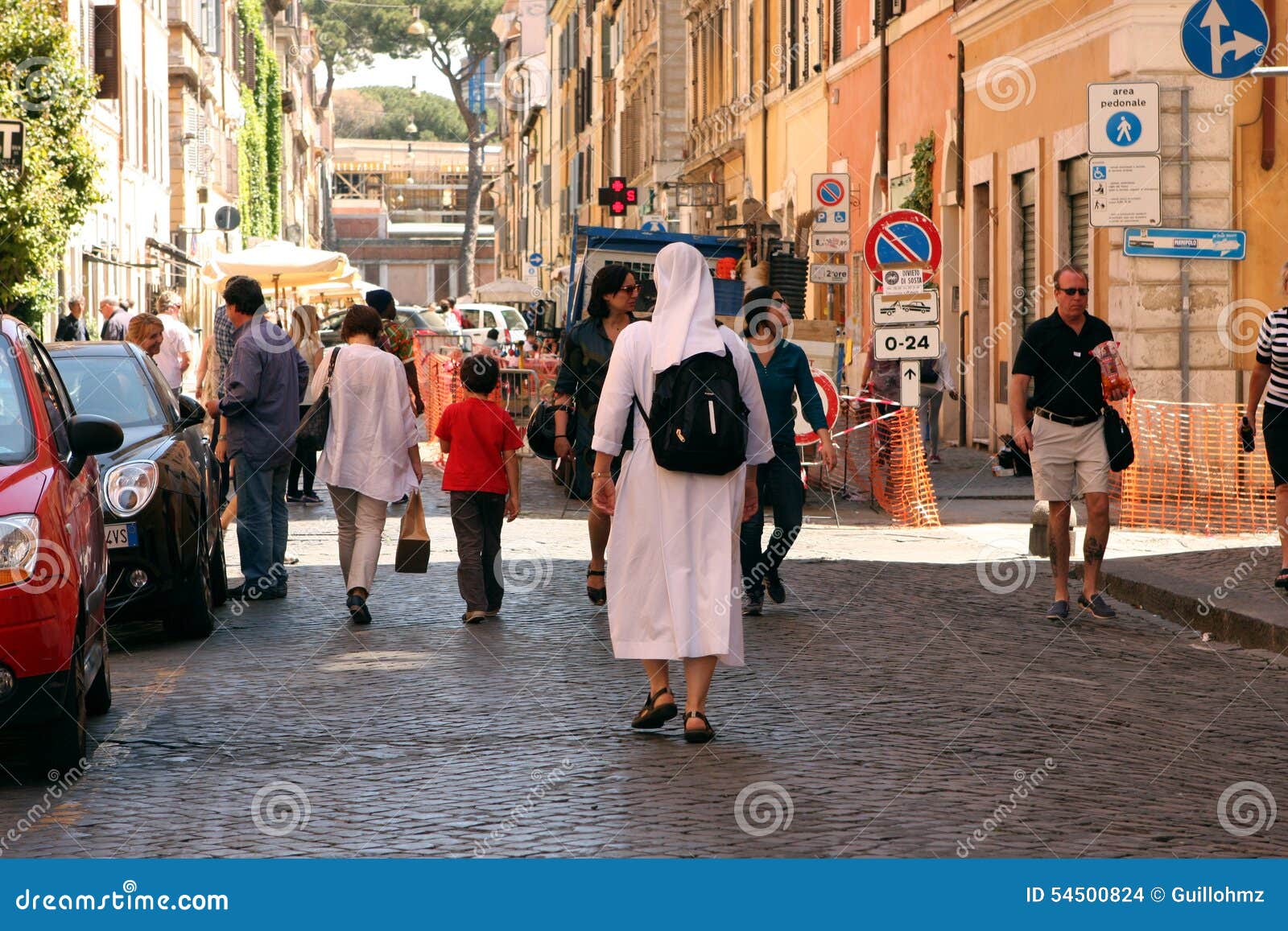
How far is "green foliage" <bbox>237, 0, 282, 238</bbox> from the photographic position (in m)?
69.9

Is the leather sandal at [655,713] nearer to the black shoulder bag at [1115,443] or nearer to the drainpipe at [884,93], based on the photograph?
the black shoulder bag at [1115,443]

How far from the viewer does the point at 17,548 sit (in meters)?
6.86

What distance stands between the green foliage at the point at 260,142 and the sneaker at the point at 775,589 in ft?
191

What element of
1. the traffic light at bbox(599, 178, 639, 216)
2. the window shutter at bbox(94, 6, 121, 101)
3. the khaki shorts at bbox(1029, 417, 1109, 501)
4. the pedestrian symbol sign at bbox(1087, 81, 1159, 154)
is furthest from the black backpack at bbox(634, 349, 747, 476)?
the window shutter at bbox(94, 6, 121, 101)

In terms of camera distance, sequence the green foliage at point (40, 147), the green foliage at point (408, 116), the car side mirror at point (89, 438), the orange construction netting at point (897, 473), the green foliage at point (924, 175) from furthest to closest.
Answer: the green foliage at point (408, 116)
the green foliage at point (924, 175)
the green foliage at point (40, 147)
the orange construction netting at point (897, 473)
the car side mirror at point (89, 438)

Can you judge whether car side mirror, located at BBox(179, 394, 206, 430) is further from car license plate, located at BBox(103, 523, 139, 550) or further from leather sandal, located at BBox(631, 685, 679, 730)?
leather sandal, located at BBox(631, 685, 679, 730)

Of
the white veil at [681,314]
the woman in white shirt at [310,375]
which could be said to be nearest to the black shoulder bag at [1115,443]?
the white veil at [681,314]

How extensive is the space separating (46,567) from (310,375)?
9598 millimetres

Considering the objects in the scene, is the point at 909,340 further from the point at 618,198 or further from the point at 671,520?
the point at 618,198

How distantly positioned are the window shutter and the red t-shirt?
98.7ft

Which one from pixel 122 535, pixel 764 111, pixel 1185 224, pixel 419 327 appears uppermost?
pixel 764 111

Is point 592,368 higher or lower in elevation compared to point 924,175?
lower

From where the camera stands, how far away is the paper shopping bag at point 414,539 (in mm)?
11703

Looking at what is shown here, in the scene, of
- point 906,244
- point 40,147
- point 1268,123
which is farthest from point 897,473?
point 40,147
